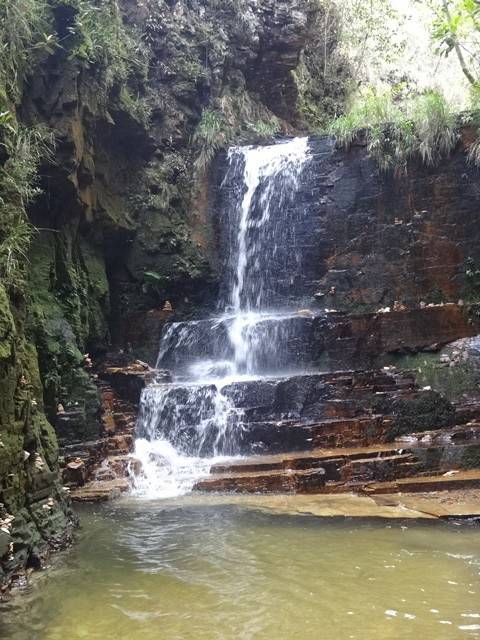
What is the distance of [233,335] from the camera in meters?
10.8

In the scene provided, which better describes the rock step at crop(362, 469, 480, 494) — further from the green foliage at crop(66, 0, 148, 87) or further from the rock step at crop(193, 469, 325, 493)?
the green foliage at crop(66, 0, 148, 87)

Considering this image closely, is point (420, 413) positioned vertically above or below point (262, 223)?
below

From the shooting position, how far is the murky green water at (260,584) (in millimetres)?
3543

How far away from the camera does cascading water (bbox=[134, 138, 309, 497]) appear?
9023mm

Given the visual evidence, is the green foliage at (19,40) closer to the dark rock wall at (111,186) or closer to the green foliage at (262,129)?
the dark rock wall at (111,186)

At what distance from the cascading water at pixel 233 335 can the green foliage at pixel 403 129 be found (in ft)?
4.52

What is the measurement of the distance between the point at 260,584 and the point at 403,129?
→ 30.6 feet

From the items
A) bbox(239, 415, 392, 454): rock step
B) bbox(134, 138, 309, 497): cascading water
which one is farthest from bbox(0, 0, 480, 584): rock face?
bbox(239, 415, 392, 454): rock step

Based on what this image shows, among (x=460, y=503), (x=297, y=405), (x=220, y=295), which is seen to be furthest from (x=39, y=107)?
(x=460, y=503)

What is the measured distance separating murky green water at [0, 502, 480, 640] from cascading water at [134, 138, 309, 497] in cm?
249

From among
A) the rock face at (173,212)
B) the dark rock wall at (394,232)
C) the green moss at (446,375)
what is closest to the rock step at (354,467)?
the rock face at (173,212)

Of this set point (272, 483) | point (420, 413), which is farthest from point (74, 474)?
point (420, 413)

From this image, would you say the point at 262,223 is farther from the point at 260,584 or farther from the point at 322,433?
the point at 260,584

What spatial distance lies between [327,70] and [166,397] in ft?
42.4
